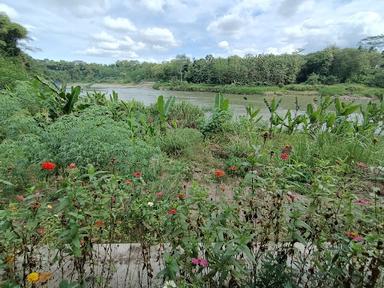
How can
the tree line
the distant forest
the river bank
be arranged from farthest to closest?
the distant forest < the tree line < the river bank

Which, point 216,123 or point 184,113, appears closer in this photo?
point 216,123

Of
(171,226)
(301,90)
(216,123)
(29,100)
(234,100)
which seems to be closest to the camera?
(171,226)

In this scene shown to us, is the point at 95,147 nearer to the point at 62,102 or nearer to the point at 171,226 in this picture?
the point at 171,226

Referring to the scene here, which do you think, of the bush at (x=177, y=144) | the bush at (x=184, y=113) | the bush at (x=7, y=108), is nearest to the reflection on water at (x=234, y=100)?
the bush at (x=184, y=113)

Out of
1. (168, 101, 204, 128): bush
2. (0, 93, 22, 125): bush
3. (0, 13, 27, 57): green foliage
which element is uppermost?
(0, 13, 27, 57): green foliage

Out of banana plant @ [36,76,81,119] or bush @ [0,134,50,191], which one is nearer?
bush @ [0,134,50,191]

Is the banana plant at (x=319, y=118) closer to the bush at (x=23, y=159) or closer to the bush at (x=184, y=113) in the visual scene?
the bush at (x=184, y=113)

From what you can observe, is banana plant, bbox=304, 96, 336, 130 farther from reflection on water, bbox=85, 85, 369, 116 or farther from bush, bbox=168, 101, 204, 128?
bush, bbox=168, 101, 204, 128

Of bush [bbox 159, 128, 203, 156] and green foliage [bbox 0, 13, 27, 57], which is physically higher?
green foliage [bbox 0, 13, 27, 57]

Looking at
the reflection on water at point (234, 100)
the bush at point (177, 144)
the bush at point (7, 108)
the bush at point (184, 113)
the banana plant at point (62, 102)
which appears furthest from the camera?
the reflection on water at point (234, 100)

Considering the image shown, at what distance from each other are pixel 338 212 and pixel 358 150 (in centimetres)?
329

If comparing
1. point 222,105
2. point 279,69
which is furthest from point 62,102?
point 279,69

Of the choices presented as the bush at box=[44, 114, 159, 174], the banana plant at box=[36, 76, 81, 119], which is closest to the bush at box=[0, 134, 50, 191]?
the bush at box=[44, 114, 159, 174]

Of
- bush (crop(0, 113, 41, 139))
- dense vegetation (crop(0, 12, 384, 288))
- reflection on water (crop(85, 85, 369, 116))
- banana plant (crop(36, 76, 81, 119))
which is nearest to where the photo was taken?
dense vegetation (crop(0, 12, 384, 288))
